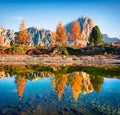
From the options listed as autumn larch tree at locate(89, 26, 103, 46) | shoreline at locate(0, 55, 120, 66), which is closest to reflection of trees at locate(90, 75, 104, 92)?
shoreline at locate(0, 55, 120, 66)

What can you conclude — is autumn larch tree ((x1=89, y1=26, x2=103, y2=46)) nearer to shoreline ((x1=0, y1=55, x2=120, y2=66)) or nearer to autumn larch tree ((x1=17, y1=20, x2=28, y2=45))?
shoreline ((x1=0, y1=55, x2=120, y2=66))

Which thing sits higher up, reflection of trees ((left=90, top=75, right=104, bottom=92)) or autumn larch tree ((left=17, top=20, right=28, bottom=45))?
autumn larch tree ((left=17, top=20, right=28, bottom=45))

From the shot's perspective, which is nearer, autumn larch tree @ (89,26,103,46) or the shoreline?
the shoreline

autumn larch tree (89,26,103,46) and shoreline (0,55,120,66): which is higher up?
autumn larch tree (89,26,103,46)

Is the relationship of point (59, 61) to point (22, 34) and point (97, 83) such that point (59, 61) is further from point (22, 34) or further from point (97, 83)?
point (22, 34)

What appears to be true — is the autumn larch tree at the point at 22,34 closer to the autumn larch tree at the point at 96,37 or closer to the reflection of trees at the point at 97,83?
the autumn larch tree at the point at 96,37

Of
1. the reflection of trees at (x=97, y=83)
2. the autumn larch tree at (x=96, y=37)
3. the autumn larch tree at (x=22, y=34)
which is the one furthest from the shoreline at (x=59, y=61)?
the autumn larch tree at (x=22, y=34)

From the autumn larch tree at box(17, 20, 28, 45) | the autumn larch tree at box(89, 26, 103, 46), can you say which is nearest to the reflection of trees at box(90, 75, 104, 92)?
the autumn larch tree at box(89, 26, 103, 46)

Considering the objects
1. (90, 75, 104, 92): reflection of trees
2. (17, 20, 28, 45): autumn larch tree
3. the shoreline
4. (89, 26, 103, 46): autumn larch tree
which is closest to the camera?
(90, 75, 104, 92): reflection of trees

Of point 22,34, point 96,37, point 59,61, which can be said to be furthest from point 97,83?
point 22,34

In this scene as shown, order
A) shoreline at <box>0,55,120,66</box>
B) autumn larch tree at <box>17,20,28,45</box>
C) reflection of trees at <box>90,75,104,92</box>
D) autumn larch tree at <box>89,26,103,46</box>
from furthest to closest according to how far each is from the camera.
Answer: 1. autumn larch tree at <box>17,20,28,45</box>
2. autumn larch tree at <box>89,26,103,46</box>
3. shoreline at <box>0,55,120,66</box>
4. reflection of trees at <box>90,75,104,92</box>

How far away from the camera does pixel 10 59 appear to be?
71875 mm

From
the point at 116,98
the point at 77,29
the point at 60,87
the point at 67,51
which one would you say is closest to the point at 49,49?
the point at 67,51

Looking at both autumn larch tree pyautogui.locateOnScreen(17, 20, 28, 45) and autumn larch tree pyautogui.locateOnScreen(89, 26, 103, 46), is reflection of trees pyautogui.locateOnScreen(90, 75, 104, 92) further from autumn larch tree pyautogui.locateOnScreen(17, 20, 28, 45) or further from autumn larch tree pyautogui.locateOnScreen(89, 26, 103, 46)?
autumn larch tree pyautogui.locateOnScreen(17, 20, 28, 45)
